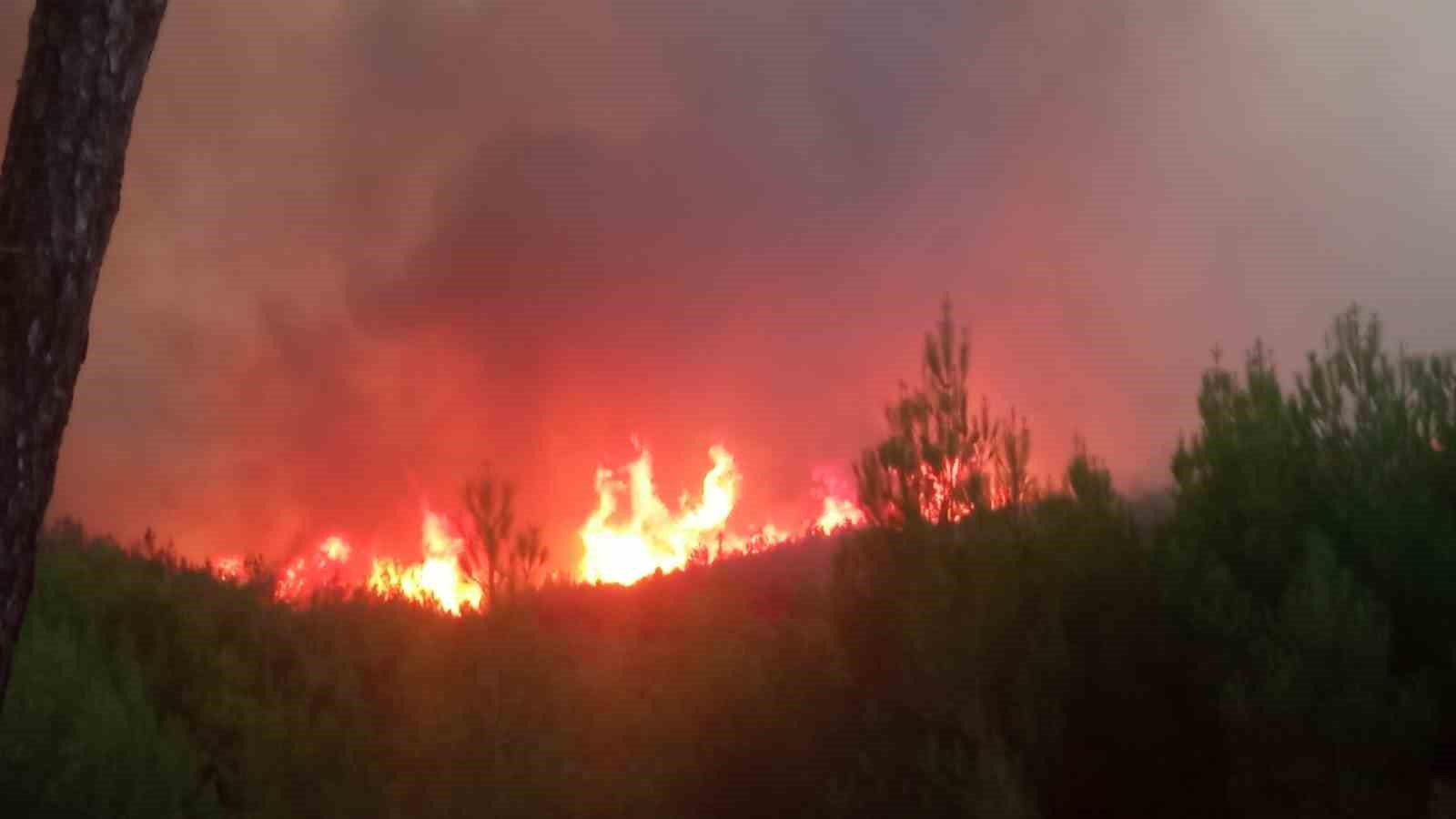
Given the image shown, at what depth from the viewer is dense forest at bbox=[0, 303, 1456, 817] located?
7859 mm

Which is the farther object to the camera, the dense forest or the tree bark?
the dense forest

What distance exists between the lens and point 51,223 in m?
5.56

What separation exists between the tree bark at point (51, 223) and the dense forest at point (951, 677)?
13.8 feet

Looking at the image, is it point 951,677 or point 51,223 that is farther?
point 951,677

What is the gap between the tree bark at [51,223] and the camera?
5.30m

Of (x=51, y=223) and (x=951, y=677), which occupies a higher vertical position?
(x=51, y=223)

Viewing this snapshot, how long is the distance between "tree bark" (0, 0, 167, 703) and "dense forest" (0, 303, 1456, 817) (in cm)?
422

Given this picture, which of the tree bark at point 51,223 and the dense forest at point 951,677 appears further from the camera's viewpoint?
the dense forest at point 951,677

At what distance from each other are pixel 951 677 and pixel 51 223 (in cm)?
610

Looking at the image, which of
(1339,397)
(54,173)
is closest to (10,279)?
(54,173)

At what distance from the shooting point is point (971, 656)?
345 inches

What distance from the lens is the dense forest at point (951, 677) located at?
309 inches

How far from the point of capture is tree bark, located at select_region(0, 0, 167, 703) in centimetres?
530

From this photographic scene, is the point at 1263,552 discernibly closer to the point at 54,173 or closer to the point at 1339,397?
the point at 1339,397
